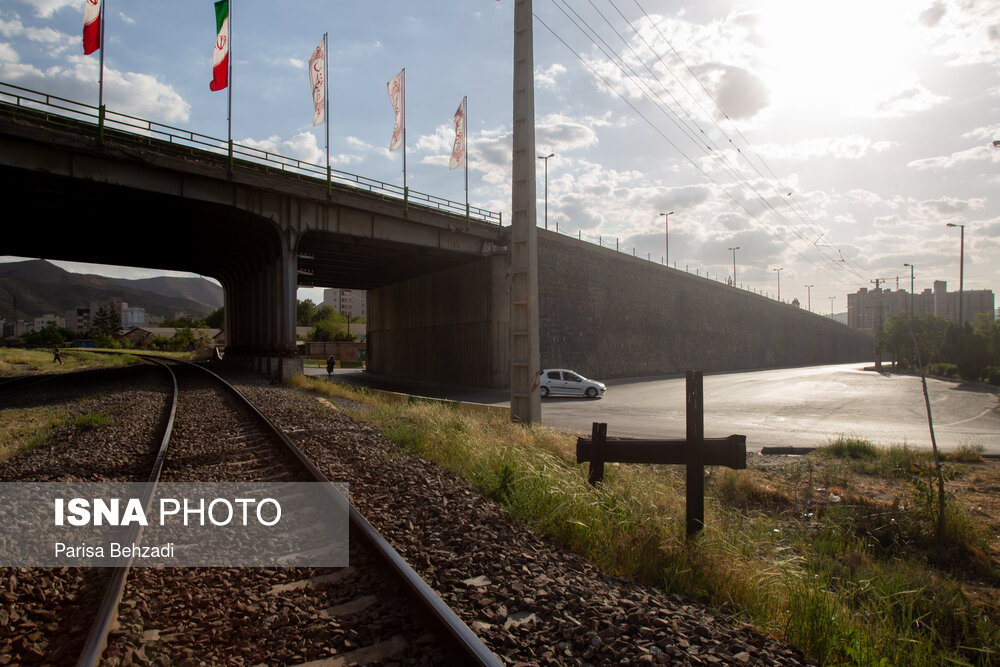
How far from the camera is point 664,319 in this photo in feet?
158

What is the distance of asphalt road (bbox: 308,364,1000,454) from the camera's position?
46.9ft

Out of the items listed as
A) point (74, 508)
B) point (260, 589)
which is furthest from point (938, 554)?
point (74, 508)

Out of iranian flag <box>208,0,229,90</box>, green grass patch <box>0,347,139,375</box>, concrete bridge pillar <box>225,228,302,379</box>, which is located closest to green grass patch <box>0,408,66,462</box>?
concrete bridge pillar <box>225,228,302,379</box>

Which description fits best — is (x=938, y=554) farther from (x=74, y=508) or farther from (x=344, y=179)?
(x=344, y=179)

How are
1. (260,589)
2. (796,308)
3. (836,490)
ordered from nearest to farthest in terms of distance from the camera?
(260,589) → (836,490) → (796,308)

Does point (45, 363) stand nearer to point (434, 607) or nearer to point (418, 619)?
point (418, 619)

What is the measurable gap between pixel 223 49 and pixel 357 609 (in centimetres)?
2863

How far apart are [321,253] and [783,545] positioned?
103ft

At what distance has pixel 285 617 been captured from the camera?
340 cm

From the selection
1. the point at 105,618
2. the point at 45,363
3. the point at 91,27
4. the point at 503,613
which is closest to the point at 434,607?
the point at 503,613

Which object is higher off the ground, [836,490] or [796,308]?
[796,308]

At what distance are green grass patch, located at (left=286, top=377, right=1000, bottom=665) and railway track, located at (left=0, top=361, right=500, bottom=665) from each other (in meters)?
1.71

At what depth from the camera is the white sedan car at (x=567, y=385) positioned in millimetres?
27547

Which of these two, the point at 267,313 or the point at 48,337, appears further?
the point at 48,337
